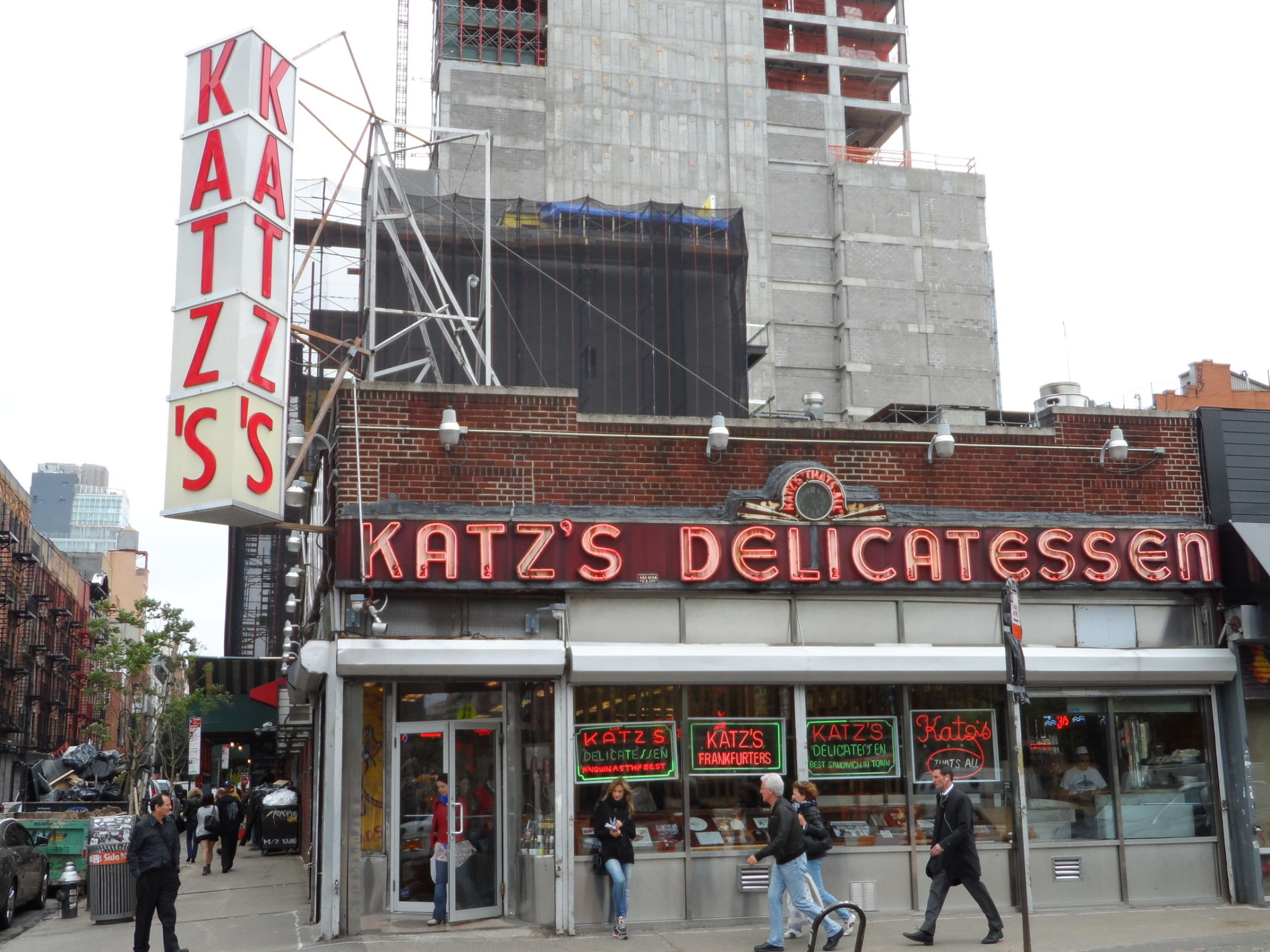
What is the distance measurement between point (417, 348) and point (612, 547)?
804 inches

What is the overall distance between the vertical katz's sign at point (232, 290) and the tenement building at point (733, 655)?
1197mm

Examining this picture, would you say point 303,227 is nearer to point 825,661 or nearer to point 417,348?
point 417,348

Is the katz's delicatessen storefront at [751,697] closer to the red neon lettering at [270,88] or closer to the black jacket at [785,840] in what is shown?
the black jacket at [785,840]

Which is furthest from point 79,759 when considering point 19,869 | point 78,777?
point 19,869

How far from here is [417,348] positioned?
33875 mm

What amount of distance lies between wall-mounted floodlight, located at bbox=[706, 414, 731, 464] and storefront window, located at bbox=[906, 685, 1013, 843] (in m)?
3.76

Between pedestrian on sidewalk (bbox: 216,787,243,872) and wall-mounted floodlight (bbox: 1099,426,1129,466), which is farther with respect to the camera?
pedestrian on sidewalk (bbox: 216,787,243,872)

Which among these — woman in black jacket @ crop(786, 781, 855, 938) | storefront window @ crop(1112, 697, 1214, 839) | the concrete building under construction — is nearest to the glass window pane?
storefront window @ crop(1112, 697, 1214, 839)

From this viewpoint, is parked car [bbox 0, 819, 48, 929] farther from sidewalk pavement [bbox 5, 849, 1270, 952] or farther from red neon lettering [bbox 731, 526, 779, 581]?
red neon lettering [bbox 731, 526, 779, 581]

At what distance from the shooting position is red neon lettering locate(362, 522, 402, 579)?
14.0 m

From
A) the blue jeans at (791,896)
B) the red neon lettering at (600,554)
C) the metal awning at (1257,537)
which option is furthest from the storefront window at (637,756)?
the metal awning at (1257,537)

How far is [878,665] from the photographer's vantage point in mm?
14898

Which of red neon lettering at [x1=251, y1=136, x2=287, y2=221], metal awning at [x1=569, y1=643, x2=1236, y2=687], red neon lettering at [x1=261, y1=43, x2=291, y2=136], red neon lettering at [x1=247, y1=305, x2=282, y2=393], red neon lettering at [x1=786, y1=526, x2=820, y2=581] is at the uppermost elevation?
red neon lettering at [x1=261, y1=43, x2=291, y2=136]

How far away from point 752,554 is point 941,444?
111 inches
